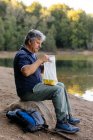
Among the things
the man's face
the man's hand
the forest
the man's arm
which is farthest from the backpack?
the forest

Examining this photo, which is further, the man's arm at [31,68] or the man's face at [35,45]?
the man's face at [35,45]

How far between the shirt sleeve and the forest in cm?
5488

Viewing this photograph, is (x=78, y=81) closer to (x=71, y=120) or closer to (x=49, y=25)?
(x=71, y=120)

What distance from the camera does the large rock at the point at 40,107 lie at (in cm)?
696

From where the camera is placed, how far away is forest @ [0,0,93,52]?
65.1m

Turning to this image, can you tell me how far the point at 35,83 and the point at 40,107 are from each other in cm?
57

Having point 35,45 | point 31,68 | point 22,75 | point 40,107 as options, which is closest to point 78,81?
point 40,107

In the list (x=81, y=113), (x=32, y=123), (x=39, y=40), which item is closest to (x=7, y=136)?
(x=32, y=123)

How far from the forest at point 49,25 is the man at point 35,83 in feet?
180

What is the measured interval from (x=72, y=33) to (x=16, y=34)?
15571 mm

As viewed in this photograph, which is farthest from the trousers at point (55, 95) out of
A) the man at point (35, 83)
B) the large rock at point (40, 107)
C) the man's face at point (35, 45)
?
the man's face at point (35, 45)

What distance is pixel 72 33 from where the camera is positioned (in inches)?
3063

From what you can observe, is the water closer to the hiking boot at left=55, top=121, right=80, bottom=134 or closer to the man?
the hiking boot at left=55, top=121, right=80, bottom=134

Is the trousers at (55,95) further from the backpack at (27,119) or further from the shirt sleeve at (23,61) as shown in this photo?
the shirt sleeve at (23,61)
